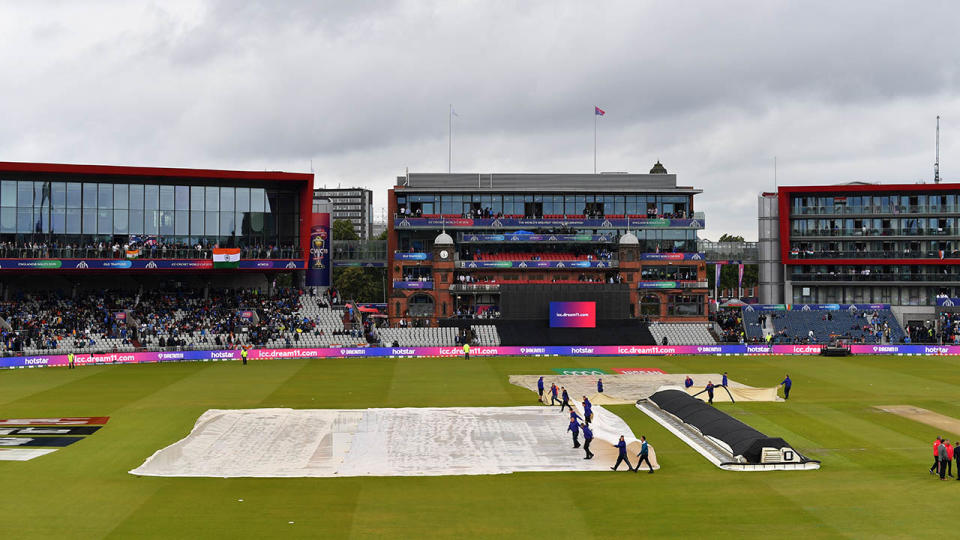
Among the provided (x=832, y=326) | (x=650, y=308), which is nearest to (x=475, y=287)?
(x=650, y=308)

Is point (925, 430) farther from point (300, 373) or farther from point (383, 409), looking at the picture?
point (300, 373)

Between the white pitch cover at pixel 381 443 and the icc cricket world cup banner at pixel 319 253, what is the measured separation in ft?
169

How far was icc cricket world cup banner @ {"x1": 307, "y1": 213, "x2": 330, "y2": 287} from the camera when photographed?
88.4 metres

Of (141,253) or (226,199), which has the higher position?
(226,199)

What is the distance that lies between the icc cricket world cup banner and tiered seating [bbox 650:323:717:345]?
122ft

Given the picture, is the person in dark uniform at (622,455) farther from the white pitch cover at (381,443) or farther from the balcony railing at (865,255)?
the balcony railing at (865,255)

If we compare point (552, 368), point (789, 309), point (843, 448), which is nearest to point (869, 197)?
point (789, 309)

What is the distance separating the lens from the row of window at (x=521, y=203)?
90562mm

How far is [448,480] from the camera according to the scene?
26.4m

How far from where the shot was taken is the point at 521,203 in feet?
298

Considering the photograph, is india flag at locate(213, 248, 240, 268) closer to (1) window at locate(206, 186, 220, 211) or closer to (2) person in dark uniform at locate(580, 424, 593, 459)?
(1) window at locate(206, 186, 220, 211)

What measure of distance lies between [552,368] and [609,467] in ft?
103

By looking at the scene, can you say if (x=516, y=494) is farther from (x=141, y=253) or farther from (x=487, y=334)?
(x=141, y=253)

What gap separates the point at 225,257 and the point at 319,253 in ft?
47.0
